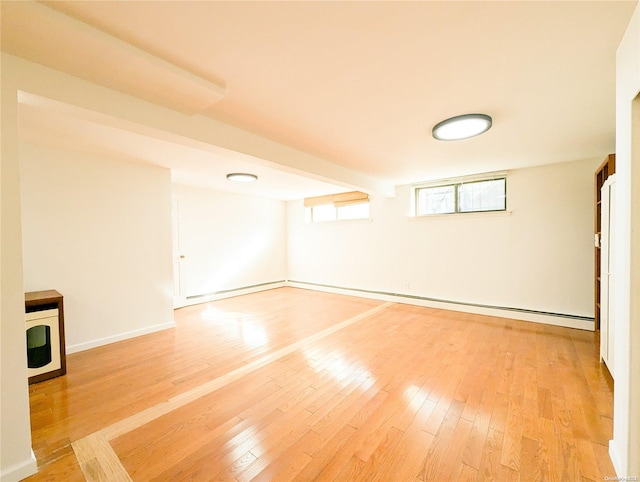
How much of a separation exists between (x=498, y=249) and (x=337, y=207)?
338 centimetres

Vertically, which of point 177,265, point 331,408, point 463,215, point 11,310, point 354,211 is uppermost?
point 354,211

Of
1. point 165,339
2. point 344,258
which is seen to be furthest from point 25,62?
point 344,258

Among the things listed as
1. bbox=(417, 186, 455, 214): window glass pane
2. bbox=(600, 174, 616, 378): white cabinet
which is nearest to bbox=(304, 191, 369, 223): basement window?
bbox=(417, 186, 455, 214): window glass pane

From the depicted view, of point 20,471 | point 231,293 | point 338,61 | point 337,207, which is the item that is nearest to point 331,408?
point 20,471

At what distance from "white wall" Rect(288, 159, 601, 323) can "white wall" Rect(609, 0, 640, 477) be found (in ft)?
9.82

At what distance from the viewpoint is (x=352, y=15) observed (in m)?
1.19

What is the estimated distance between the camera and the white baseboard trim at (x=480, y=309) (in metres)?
3.58

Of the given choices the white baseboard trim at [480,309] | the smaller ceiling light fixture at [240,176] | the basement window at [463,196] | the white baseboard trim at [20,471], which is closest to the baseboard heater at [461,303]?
the white baseboard trim at [480,309]

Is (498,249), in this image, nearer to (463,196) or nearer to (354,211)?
(463,196)

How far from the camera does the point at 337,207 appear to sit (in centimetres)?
614

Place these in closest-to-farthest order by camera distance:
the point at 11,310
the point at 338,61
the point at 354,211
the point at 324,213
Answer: the point at 11,310, the point at 338,61, the point at 354,211, the point at 324,213

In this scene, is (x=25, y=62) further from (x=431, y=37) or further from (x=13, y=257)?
(x=431, y=37)

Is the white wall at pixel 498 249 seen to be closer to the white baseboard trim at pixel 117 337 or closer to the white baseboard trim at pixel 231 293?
the white baseboard trim at pixel 231 293

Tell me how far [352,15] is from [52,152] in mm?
3636
